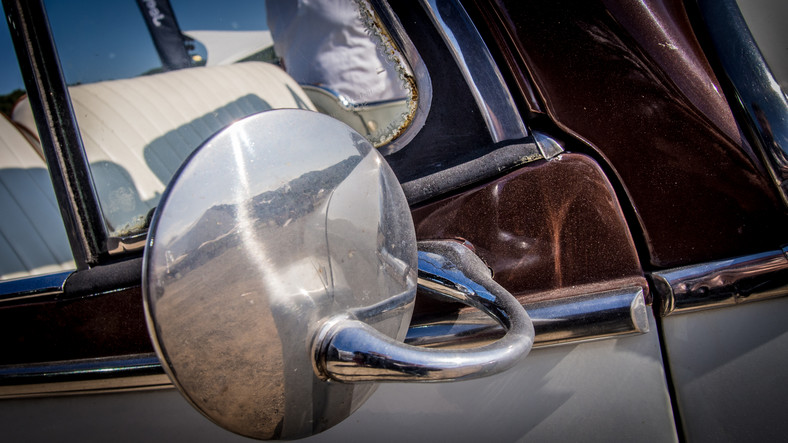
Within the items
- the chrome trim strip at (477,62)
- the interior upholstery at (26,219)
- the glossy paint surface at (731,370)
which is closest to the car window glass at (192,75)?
the chrome trim strip at (477,62)

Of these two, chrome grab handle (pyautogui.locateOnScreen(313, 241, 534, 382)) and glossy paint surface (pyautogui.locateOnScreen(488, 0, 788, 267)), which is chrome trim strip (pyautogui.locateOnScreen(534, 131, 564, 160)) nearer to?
glossy paint surface (pyautogui.locateOnScreen(488, 0, 788, 267))

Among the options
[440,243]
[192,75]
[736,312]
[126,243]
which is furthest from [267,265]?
[192,75]

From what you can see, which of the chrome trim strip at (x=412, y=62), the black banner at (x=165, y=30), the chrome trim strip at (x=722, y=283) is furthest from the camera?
the black banner at (x=165, y=30)

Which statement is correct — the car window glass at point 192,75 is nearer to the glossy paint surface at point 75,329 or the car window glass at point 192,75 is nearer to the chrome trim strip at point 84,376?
the glossy paint surface at point 75,329

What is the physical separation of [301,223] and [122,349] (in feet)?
2.15

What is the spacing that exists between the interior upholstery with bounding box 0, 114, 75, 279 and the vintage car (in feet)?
1.06

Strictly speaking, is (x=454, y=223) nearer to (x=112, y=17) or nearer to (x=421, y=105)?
(x=421, y=105)

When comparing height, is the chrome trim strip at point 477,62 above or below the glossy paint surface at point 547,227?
above

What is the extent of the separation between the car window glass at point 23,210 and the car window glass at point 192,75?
0.86ft

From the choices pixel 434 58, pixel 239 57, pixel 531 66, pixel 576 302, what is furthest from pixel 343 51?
pixel 576 302

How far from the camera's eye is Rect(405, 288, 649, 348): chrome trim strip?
78 cm

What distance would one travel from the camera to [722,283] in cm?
77

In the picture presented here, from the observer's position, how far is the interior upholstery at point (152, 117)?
1132mm

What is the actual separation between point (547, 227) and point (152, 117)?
1079mm
